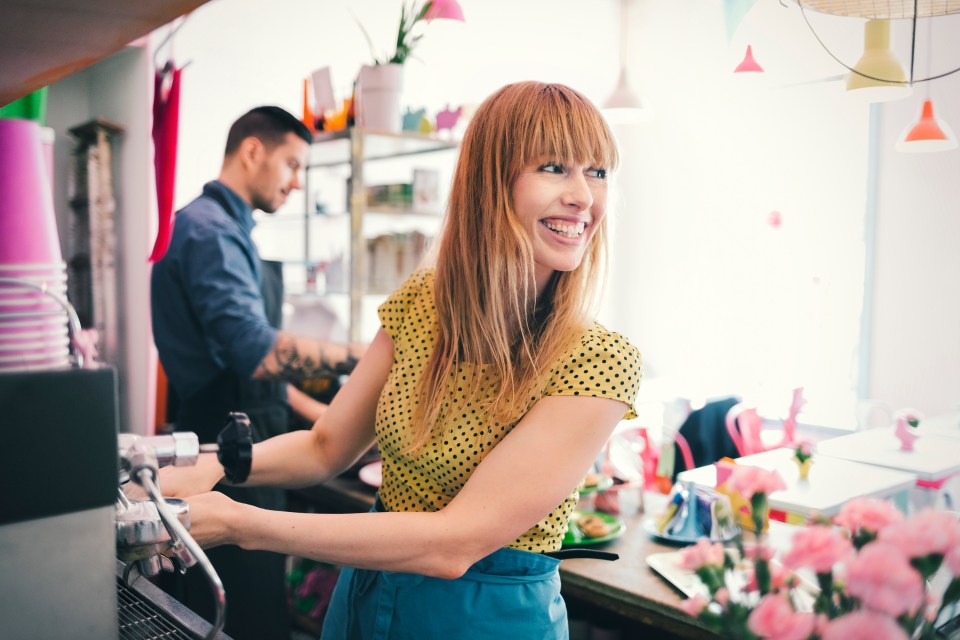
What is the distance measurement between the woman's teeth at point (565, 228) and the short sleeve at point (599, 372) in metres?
0.18

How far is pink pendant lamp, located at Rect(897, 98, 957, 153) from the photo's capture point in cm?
131

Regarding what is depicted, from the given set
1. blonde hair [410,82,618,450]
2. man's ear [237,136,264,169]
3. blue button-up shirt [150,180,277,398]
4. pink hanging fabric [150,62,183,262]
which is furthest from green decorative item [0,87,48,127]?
blonde hair [410,82,618,450]

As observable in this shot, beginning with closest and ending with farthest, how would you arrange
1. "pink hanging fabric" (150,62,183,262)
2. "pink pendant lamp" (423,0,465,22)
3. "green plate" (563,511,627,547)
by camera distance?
"pink hanging fabric" (150,62,183,262), "green plate" (563,511,627,547), "pink pendant lamp" (423,0,465,22)

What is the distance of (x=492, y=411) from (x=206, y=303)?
4.11 feet

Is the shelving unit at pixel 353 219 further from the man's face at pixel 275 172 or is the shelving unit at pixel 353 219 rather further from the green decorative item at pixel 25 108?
the green decorative item at pixel 25 108

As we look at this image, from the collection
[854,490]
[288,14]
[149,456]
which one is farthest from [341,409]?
[288,14]

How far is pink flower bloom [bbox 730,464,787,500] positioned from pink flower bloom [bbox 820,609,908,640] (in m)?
0.12

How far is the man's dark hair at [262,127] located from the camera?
2.47m

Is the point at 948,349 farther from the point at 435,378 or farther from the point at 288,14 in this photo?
the point at 288,14

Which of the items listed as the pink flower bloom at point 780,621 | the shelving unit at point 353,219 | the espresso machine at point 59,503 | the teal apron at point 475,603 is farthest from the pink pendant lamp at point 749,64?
the shelving unit at point 353,219

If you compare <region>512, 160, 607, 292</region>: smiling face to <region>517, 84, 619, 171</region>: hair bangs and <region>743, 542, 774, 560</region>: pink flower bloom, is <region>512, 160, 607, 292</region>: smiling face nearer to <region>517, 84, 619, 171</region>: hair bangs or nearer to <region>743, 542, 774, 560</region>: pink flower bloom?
<region>517, 84, 619, 171</region>: hair bangs

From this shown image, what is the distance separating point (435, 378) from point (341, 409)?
0.83 ft

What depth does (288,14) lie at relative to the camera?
390 cm

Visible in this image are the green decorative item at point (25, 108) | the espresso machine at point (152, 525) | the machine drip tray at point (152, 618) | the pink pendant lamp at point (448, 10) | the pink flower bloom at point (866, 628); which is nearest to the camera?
the pink flower bloom at point (866, 628)
